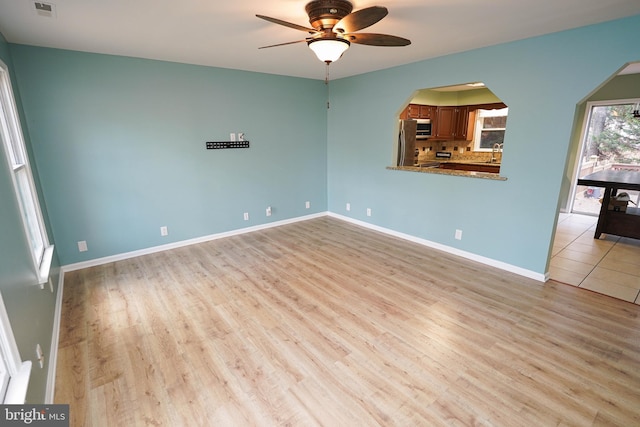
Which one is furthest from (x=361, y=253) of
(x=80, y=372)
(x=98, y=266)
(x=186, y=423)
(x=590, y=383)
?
(x=98, y=266)

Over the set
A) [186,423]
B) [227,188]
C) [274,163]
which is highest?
[274,163]

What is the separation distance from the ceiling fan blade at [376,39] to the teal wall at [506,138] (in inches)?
64.0

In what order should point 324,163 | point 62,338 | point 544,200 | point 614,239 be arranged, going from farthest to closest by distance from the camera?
point 324,163
point 614,239
point 544,200
point 62,338

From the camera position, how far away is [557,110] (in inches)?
114

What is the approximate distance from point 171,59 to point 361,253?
3482 millimetres

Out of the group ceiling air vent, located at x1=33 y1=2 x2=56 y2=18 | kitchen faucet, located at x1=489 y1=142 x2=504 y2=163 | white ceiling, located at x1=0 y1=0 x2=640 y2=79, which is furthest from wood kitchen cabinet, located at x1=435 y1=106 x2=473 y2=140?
ceiling air vent, located at x1=33 y1=2 x2=56 y2=18

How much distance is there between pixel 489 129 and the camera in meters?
6.40

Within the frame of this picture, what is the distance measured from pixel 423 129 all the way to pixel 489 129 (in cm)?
146

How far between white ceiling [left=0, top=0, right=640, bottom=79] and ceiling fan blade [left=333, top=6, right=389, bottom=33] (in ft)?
0.63

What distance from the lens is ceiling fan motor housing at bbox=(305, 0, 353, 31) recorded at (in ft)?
6.77

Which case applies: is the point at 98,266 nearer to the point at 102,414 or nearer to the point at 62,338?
the point at 62,338

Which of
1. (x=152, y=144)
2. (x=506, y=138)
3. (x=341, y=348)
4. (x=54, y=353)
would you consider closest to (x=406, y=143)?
(x=506, y=138)

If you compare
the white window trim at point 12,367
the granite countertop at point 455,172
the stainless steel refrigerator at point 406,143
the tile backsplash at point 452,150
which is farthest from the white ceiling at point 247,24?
the tile backsplash at point 452,150

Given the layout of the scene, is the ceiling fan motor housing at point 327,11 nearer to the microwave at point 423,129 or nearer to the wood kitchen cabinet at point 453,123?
the microwave at point 423,129
